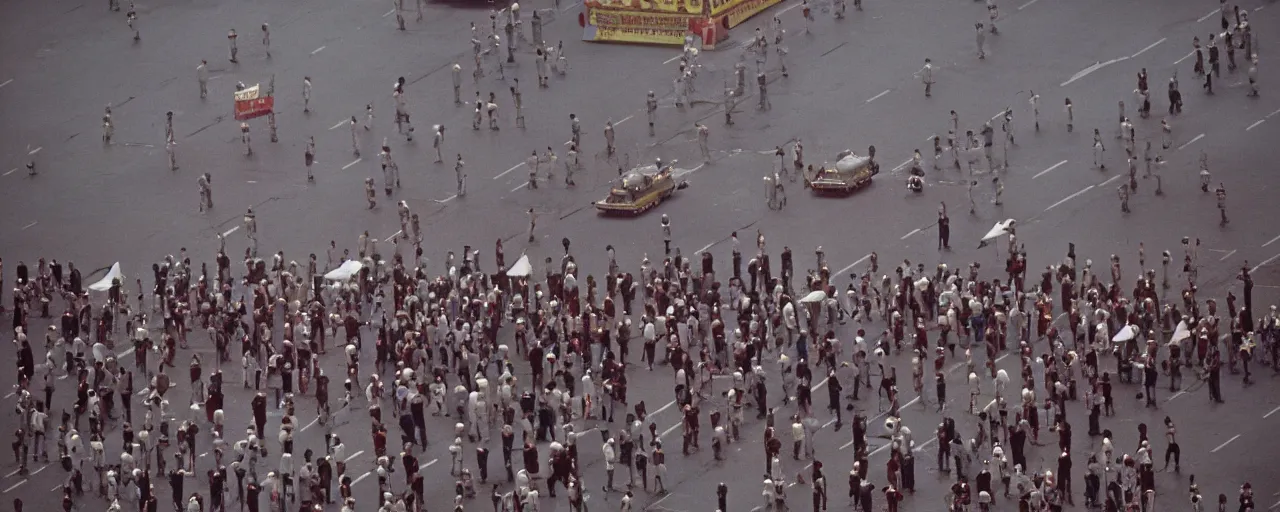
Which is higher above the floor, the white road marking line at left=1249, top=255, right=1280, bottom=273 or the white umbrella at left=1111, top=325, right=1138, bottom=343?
the white umbrella at left=1111, top=325, right=1138, bottom=343

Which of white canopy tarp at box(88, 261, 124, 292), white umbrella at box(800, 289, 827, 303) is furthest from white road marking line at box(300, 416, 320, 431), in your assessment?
white umbrella at box(800, 289, 827, 303)

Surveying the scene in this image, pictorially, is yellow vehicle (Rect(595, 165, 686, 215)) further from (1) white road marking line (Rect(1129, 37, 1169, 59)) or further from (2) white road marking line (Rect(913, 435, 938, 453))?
(2) white road marking line (Rect(913, 435, 938, 453))

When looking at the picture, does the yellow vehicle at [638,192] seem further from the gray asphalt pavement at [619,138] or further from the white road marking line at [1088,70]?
the white road marking line at [1088,70]

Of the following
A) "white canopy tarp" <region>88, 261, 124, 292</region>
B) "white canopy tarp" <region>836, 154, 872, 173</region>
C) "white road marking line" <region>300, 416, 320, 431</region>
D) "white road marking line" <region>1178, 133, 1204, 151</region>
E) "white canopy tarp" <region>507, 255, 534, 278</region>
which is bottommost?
"white road marking line" <region>1178, 133, 1204, 151</region>

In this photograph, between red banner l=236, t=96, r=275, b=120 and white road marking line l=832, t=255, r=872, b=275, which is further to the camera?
red banner l=236, t=96, r=275, b=120

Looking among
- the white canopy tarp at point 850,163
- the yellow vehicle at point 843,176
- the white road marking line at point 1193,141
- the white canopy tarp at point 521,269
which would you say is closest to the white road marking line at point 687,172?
the yellow vehicle at point 843,176
